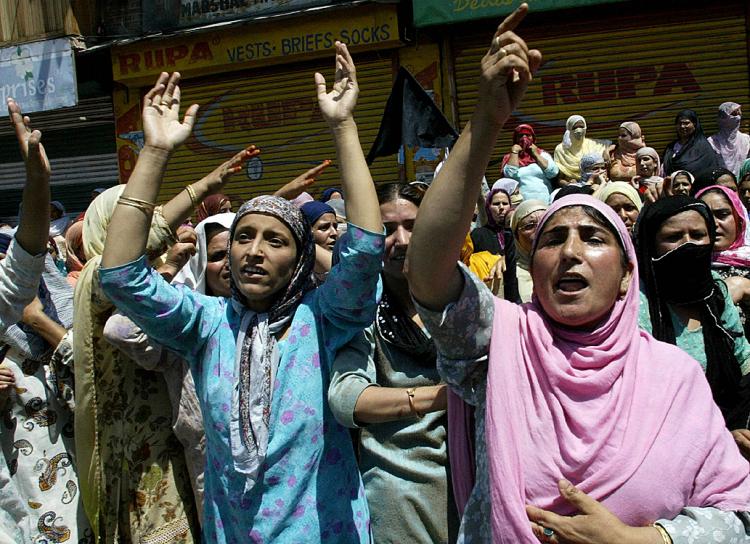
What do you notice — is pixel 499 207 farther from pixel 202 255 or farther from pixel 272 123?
pixel 272 123

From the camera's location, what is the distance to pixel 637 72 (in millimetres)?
10742

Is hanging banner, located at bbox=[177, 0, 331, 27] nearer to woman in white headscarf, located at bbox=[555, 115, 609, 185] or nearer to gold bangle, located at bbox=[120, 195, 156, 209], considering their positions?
woman in white headscarf, located at bbox=[555, 115, 609, 185]

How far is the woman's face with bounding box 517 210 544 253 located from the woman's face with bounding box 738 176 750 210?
3.00 m

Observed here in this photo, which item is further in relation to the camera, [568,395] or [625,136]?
[625,136]


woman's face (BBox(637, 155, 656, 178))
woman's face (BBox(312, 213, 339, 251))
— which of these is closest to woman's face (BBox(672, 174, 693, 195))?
woman's face (BBox(637, 155, 656, 178))

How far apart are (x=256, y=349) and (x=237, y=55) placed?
1058 cm

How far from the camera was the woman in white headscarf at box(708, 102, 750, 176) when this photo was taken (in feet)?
30.6

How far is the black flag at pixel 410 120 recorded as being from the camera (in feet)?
17.1

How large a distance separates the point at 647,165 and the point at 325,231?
441cm

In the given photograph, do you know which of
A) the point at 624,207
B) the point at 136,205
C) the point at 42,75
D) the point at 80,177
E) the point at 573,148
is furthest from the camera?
the point at 80,177

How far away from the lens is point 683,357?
2021 millimetres

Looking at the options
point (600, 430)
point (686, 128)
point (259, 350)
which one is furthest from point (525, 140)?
point (600, 430)

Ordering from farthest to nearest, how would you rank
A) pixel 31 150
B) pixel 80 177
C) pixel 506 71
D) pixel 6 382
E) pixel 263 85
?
→ pixel 80 177, pixel 263 85, pixel 6 382, pixel 31 150, pixel 506 71

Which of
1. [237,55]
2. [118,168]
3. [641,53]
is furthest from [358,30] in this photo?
→ [118,168]
